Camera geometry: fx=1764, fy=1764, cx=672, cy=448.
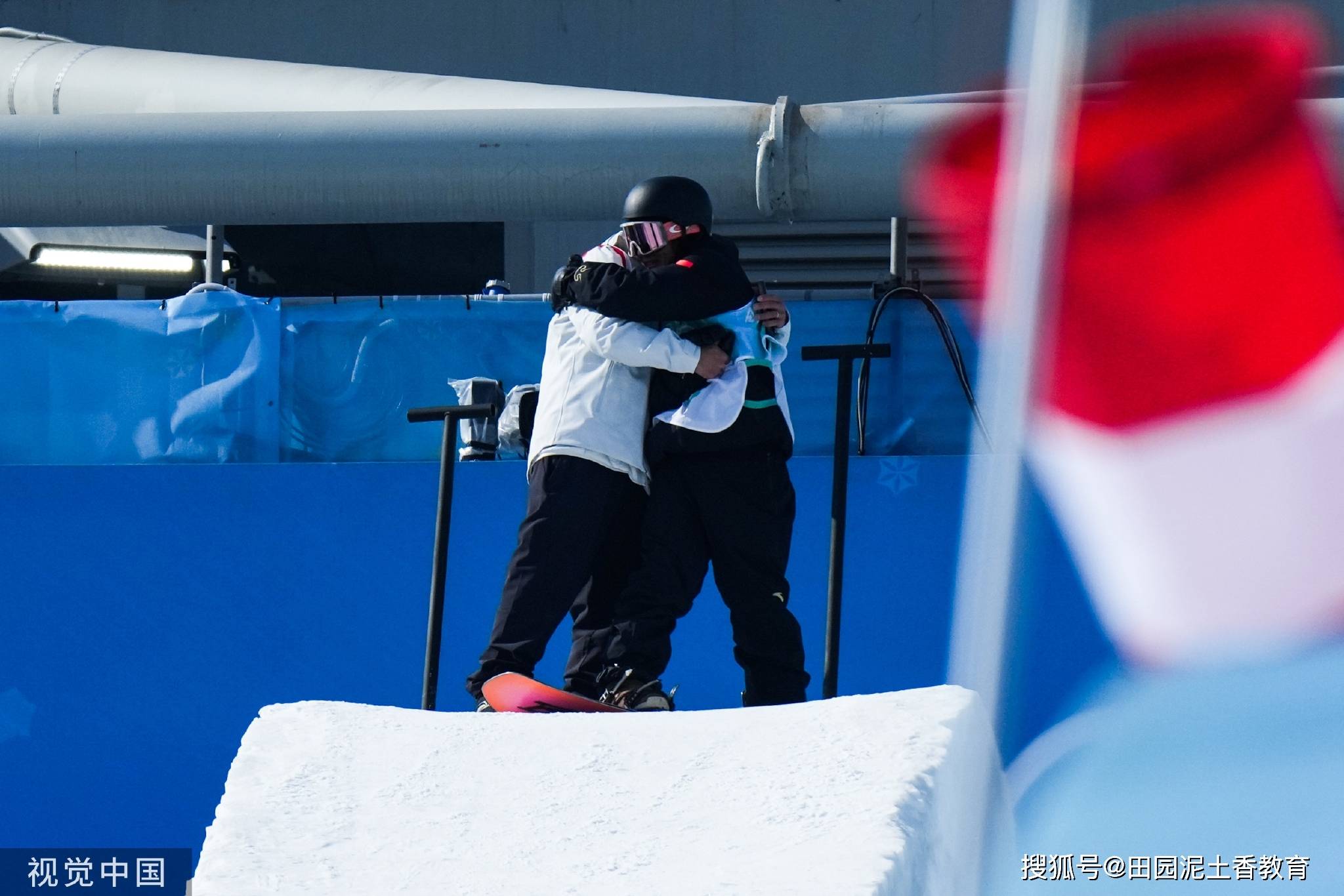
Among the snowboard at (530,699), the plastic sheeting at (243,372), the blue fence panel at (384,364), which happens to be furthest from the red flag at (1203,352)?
the blue fence panel at (384,364)

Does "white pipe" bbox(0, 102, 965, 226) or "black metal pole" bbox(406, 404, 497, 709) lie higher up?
"white pipe" bbox(0, 102, 965, 226)

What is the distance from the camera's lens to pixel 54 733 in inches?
211

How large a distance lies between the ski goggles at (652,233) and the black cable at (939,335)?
91 cm

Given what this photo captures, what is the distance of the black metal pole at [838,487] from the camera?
4586mm

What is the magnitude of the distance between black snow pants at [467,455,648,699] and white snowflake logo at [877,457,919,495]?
1043 millimetres

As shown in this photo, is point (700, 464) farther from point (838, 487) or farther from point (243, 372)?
point (243, 372)

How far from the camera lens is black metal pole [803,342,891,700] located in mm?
4586

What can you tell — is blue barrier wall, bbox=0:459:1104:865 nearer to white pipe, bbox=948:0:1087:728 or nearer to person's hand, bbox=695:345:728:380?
person's hand, bbox=695:345:728:380

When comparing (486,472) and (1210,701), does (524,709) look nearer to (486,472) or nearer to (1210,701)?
(486,472)

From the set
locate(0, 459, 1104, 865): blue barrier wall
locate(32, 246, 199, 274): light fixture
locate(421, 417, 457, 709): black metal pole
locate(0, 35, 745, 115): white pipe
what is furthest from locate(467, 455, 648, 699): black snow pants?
locate(32, 246, 199, 274): light fixture

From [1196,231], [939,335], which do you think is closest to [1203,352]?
[1196,231]

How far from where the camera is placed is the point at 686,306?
4258 mm

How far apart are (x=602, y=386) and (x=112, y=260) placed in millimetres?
3316

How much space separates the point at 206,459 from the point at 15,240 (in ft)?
10.2
